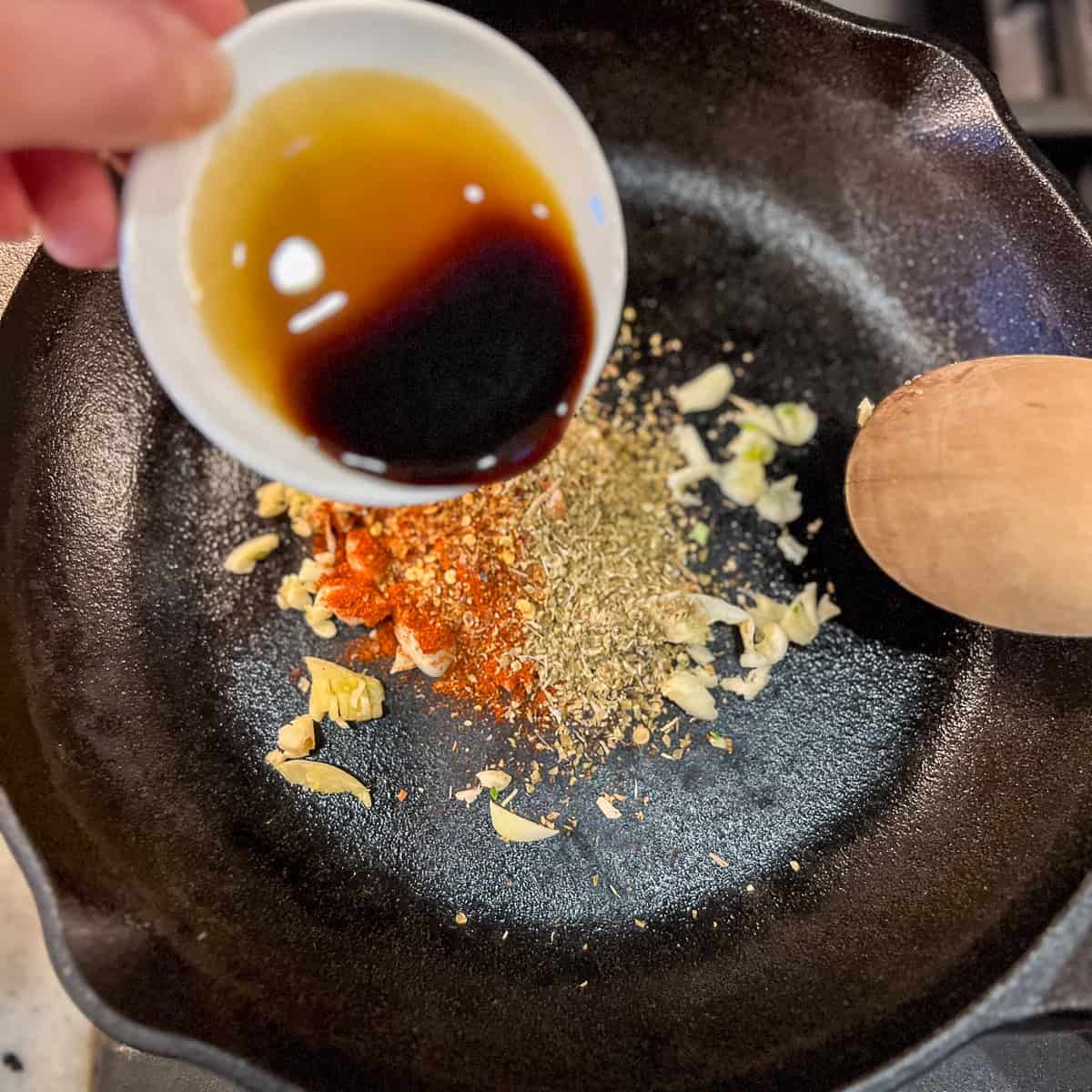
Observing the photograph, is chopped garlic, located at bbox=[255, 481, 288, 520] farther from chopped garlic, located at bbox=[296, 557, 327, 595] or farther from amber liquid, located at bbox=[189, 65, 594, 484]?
amber liquid, located at bbox=[189, 65, 594, 484]

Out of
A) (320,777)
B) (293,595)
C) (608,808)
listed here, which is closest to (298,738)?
(320,777)

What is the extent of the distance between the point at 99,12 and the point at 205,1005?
935mm

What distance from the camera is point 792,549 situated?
47.9 inches

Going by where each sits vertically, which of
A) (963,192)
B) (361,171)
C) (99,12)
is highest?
(99,12)

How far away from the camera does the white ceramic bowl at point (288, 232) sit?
769 mm

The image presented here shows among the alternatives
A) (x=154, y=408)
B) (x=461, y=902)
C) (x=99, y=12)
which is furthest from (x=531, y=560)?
(x=99, y=12)

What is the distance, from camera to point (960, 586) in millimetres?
1028

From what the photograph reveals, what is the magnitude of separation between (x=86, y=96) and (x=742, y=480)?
0.90 m

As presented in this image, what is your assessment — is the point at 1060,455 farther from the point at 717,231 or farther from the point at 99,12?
the point at 99,12

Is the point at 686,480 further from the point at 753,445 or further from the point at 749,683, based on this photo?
the point at 749,683

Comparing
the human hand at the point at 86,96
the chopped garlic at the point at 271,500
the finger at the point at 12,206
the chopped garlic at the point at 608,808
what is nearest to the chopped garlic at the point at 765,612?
the chopped garlic at the point at 608,808

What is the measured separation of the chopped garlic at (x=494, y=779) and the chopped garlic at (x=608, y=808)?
125 mm

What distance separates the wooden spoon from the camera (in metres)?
0.95

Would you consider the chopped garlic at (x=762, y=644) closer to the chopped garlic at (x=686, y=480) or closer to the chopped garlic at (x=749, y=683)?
the chopped garlic at (x=749, y=683)
